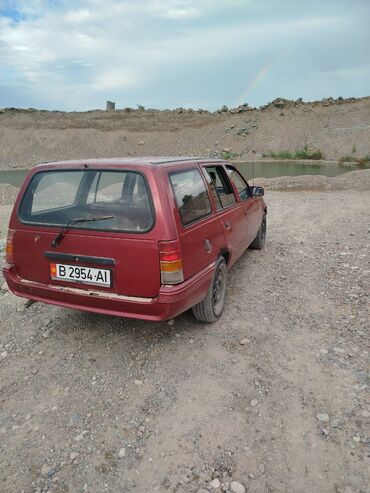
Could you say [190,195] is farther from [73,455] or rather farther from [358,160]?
[358,160]

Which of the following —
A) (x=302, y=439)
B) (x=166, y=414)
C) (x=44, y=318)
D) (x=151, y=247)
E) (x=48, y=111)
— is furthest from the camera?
(x=48, y=111)

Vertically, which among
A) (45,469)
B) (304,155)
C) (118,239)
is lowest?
(45,469)

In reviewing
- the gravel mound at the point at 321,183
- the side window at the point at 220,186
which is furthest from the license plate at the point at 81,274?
the gravel mound at the point at 321,183

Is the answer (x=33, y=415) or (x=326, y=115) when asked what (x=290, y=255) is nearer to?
(x=33, y=415)

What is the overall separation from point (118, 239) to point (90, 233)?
10.3 inches

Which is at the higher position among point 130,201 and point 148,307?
point 130,201

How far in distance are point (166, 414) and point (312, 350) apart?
4.80ft

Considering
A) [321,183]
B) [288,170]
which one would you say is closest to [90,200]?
[321,183]

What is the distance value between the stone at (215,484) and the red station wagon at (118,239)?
1.17 metres

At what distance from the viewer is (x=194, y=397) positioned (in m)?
2.79

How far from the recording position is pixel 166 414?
2648 mm

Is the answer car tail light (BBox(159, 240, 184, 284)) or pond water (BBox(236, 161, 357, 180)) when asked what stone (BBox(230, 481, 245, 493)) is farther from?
pond water (BBox(236, 161, 357, 180))

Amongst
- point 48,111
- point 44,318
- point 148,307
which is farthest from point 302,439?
point 48,111

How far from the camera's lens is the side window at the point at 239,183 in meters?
4.80
